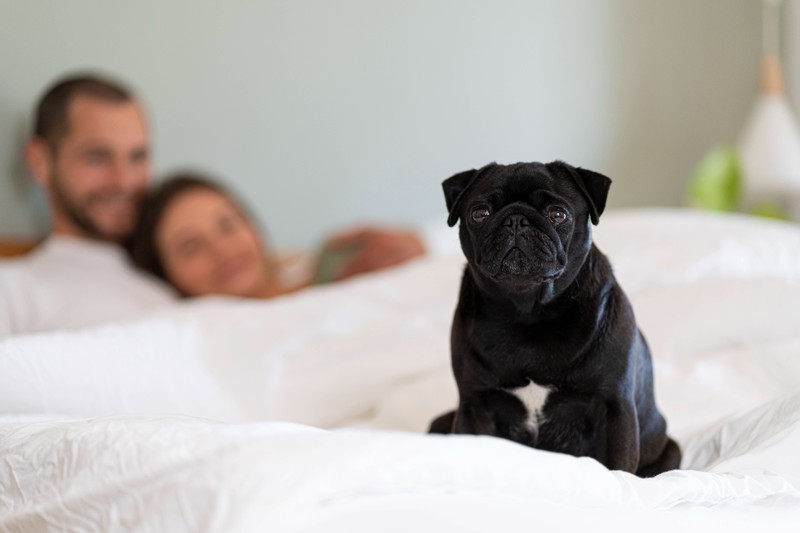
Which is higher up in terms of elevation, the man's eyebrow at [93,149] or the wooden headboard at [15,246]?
the man's eyebrow at [93,149]

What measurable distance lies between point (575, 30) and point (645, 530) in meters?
2.42

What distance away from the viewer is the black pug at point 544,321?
812 mm

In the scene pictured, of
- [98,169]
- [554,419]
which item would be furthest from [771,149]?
[554,419]

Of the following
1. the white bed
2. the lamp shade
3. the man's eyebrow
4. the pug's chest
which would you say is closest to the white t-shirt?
the man's eyebrow

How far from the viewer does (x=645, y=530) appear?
2.42 ft

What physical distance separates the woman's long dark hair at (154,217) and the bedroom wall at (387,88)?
0.79 ft

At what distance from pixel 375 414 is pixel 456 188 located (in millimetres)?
658

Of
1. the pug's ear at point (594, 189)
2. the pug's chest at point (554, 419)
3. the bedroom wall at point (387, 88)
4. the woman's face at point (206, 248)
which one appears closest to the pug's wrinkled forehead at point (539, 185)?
the pug's ear at point (594, 189)

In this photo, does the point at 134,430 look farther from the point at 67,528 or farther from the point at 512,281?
the point at 512,281

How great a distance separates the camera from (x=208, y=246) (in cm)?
242

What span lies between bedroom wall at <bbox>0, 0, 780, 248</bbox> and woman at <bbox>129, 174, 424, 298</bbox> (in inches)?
11.3

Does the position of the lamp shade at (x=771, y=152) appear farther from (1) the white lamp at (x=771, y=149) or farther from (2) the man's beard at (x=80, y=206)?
(2) the man's beard at (x=80, y=206)

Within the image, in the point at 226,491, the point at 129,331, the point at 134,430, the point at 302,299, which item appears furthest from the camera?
the point at 302,299

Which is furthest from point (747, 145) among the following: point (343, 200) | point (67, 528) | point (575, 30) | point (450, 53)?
point (67, 528)
